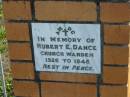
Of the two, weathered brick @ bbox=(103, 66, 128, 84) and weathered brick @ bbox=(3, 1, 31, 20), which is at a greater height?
weathered brick @ bbox=(3, 1, 31, 20)

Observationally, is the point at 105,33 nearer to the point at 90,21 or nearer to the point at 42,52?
the point at 90,21

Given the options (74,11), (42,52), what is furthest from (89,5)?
(42,52)

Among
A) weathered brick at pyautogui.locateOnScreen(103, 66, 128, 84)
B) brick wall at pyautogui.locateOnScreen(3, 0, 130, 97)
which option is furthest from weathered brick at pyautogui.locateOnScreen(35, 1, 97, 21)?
weathered brick at pyautogui.locateOnScreen(103, 66, 128, 84)

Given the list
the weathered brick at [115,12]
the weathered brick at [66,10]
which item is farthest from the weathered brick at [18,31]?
the weathered brick at [115,12]

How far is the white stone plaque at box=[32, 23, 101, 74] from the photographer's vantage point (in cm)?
211

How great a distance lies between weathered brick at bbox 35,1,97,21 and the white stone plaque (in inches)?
1.5

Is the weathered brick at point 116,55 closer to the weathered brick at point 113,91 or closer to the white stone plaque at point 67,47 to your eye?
the white stone plaque at point 67,47

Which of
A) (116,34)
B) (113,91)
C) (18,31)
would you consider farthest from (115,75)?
(18,31)

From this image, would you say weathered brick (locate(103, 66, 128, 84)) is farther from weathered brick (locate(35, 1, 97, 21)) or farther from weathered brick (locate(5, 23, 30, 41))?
weathered brick (locate(5, 23, 30, 41))

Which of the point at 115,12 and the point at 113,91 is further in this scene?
the point at 113,91

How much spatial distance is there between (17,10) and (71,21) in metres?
0.30

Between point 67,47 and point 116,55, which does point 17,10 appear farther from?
point 116,55

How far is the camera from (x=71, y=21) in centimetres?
209

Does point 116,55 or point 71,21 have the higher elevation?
point 71,21
